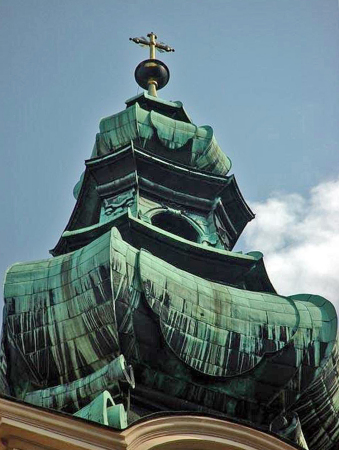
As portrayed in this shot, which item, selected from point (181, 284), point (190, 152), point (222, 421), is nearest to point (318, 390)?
point (181, 284)

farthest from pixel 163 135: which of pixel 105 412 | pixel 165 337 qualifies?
pixel 105 412

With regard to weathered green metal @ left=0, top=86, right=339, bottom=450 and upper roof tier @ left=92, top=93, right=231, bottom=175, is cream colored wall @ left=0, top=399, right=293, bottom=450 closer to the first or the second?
weathered green metal @ left=0, top=86, right=339, bottom=450

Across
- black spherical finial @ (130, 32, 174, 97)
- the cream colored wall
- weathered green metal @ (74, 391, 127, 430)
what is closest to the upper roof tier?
black spherical finial @ (130, 32, 174, 97)

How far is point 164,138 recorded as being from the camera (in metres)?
31.2

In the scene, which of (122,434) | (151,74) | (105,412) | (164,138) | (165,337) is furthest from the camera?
(151,74)

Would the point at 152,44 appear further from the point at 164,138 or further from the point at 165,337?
the point at 165,337

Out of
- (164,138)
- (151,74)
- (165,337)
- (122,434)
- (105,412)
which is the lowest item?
(122,434)

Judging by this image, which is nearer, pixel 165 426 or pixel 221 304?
pixel 165 426

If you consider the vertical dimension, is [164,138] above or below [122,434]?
above

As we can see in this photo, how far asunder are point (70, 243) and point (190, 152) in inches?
148

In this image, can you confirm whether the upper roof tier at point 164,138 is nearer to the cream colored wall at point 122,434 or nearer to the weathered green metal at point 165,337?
the weathered green metal at point 165,337

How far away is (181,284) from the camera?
2584 cm

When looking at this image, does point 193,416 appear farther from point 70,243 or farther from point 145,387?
point 70,243

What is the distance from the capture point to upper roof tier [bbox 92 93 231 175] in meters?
31.1
